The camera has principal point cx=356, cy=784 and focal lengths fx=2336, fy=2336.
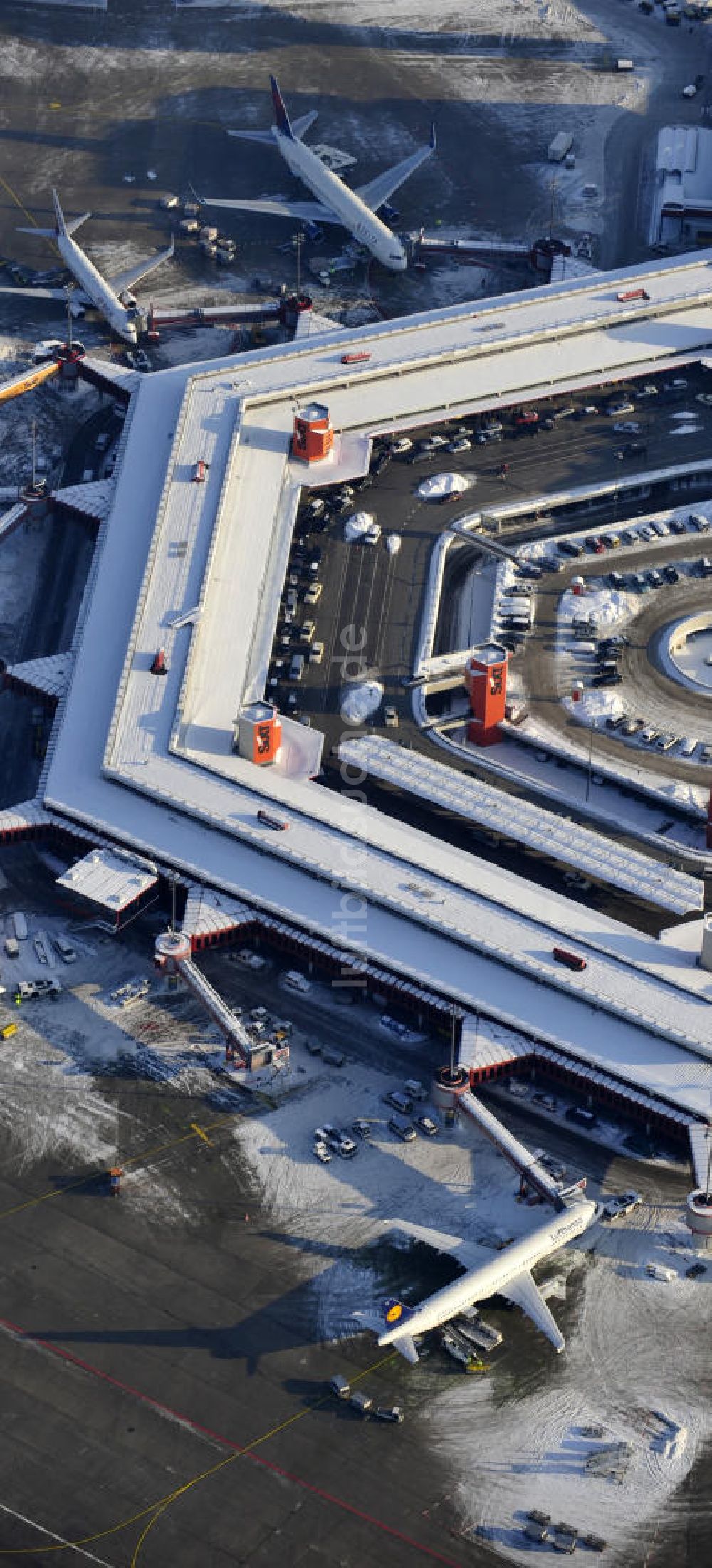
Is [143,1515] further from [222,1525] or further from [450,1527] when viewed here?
[450,1527]

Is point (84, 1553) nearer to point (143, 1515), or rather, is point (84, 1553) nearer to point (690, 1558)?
point (143, 1515)

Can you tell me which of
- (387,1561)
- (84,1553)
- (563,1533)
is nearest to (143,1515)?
(84,1553)

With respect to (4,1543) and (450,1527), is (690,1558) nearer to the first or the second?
(450,1527)

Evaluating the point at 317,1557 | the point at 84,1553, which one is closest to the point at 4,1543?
the point at 84,1553

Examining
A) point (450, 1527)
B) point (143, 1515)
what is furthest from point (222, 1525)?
point (450, 1527)

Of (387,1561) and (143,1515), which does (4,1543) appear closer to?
(143,1515)

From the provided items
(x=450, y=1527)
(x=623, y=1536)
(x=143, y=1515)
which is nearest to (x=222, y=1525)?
(x=143, y=1515)
